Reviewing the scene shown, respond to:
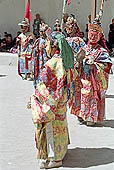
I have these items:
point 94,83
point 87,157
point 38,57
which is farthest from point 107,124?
point 38,57

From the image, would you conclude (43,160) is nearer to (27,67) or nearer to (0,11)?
(27,67)

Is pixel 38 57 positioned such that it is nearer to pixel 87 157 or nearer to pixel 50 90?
pixel 87 157

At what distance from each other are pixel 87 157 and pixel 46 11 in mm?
13137

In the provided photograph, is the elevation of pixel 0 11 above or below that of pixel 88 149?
above

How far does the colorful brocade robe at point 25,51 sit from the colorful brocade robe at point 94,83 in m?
4.89

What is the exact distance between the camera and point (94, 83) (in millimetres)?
6430

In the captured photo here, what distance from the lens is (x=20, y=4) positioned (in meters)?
18.0

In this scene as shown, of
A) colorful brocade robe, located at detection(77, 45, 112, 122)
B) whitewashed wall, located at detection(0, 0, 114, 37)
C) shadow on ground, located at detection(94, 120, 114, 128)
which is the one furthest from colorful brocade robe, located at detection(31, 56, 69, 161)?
whitewashed wall, located at detection(0, 0, 114, 37)

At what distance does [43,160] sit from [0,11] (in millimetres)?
14126

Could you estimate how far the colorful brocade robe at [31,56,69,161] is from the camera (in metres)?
4.54

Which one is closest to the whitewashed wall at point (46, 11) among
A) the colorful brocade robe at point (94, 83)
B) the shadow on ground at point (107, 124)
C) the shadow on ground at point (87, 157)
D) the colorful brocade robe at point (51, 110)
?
the shadow on ground at point (107, 124)

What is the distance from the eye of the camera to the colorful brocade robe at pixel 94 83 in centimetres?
636

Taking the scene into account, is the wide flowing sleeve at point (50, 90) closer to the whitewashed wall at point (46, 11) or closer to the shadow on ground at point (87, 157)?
the shadow on ground at point (87, 157)

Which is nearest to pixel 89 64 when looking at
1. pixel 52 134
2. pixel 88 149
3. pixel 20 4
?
pixel 88 149
